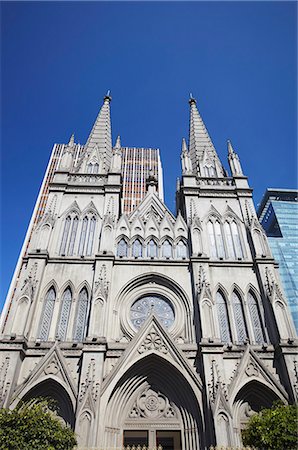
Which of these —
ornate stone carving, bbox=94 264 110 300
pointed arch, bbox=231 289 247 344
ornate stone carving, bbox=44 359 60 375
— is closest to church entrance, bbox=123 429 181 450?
ornate stone carving, bbox=44 359 60 375

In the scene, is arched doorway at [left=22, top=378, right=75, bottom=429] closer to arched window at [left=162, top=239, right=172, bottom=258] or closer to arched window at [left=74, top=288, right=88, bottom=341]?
arched window at [left=74, top=288, right=88, bottom=341]

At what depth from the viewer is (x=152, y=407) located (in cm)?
1426

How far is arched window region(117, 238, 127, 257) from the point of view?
19.1 meters

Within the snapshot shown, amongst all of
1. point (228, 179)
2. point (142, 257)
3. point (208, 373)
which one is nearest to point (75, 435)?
point (208, 373)

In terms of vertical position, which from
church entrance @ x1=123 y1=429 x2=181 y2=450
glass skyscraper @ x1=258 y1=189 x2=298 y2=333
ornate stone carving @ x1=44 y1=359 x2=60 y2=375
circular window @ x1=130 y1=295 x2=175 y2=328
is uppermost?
glass skyscraper @ x1=258 y1=189 x2=298 y2=333

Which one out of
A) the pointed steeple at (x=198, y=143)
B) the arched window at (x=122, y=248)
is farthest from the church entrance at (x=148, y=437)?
the pointed steeple at (x=198, y=143)

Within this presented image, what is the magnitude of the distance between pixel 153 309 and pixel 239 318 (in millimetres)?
4667

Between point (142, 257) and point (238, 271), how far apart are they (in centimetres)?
575

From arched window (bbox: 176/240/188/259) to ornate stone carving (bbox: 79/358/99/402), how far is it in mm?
8185

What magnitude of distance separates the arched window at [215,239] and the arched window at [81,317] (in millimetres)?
8031

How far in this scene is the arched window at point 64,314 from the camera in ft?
51.4

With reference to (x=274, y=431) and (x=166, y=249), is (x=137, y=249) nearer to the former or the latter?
(x=166, y=249)

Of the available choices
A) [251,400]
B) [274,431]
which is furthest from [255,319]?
[274,431]

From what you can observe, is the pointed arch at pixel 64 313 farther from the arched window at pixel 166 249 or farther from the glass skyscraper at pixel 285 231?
the glass skyscraper at pixel 285 231
